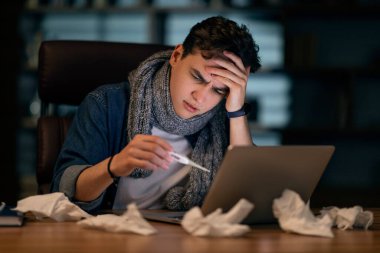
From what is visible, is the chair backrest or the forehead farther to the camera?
the chair backrest

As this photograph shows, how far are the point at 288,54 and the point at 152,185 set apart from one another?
7.48 feet

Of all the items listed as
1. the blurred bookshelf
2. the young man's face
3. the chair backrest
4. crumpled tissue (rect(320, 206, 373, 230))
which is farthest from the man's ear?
the blurred bookshelf

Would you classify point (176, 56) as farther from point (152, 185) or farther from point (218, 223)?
point (218, 223)

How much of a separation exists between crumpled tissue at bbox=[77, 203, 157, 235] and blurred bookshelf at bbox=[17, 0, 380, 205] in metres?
2.90

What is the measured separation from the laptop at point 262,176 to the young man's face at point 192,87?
1.58ft

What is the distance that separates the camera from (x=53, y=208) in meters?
1.50

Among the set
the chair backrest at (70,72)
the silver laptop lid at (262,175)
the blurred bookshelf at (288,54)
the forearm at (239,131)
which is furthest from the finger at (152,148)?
the blurred bookshelf at (288,54)

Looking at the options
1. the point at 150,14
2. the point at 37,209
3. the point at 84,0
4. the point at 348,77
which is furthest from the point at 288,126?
the point at 37,209

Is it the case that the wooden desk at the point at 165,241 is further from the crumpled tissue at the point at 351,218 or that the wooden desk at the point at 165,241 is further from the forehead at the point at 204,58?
the forehead at the point at 204,58

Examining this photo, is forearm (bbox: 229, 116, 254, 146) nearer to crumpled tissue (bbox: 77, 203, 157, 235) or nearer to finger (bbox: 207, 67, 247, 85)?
finger (bbox: 207, 67, 247, 85)

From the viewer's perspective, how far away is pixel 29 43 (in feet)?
14.4

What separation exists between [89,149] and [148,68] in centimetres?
31

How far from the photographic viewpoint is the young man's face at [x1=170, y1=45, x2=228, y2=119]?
1892 millimetres

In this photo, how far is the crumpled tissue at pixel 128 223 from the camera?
1312 mm
